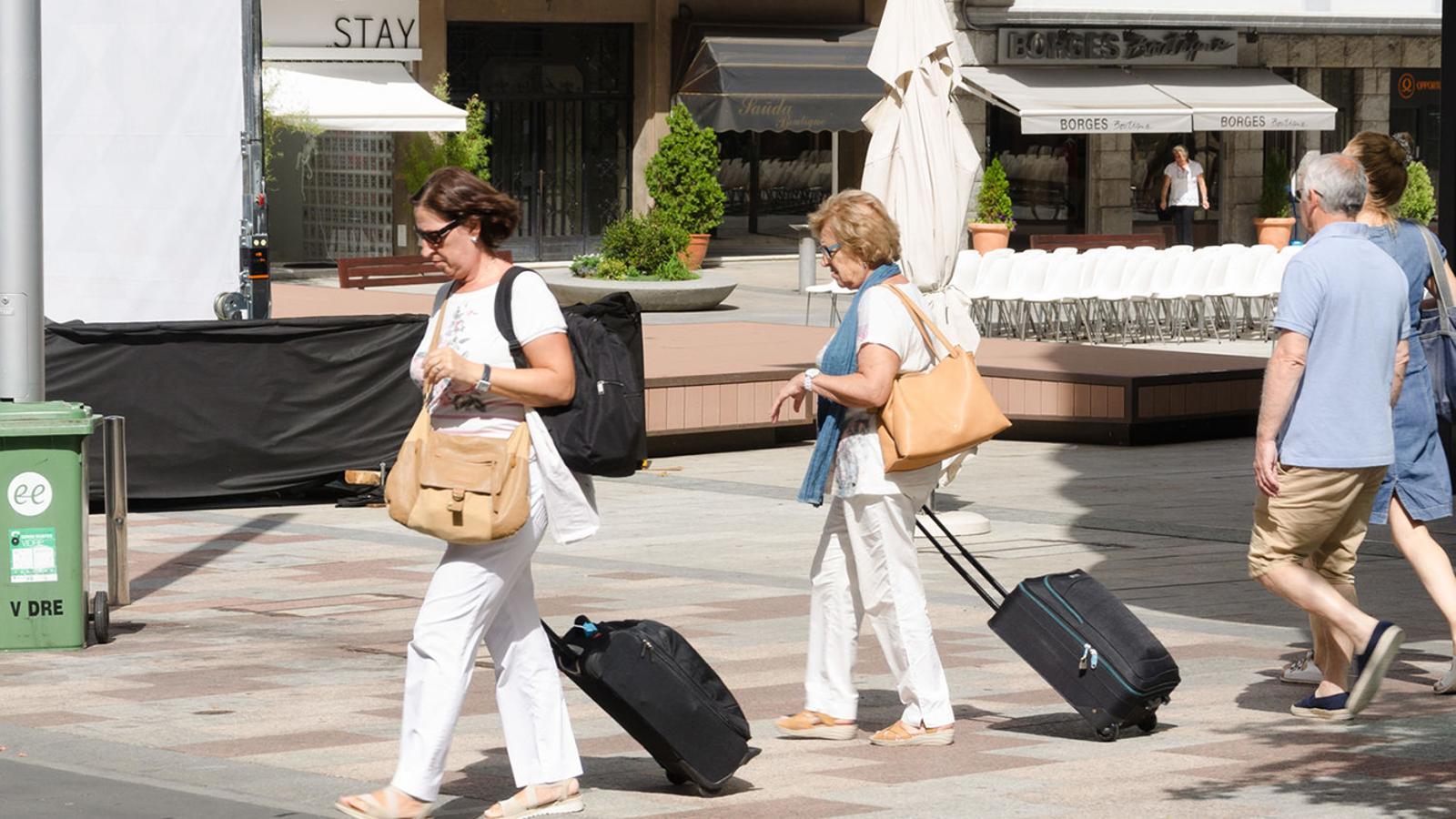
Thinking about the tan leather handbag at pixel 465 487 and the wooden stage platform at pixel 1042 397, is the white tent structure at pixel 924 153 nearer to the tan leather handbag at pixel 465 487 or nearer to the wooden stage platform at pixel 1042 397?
the wooden stage platform at pixel 1042 397

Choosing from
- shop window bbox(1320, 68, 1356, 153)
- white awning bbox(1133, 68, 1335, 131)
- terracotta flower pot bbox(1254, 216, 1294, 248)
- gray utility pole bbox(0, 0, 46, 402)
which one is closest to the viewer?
gray utility pole bbox(0, 0, 46, 402)

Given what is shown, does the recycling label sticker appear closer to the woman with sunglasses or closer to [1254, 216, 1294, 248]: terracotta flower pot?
the woman with sunglasses

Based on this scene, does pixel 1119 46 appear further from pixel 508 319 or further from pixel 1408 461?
pixel 508 319

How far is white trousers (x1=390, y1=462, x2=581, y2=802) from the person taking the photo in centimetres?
615

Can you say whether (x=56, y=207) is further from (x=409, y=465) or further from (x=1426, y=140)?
(x=1426, y=140)

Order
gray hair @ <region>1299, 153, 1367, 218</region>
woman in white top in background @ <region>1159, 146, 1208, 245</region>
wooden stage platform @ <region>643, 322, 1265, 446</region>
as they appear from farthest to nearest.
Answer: woman in white top in background @ <region>1159, 146, 1208, 245</region>
wooden stage platform @ <region>643, 322, 1265, 446</region>
gray hair @ <region>1299, 153, 1367, 218</region>

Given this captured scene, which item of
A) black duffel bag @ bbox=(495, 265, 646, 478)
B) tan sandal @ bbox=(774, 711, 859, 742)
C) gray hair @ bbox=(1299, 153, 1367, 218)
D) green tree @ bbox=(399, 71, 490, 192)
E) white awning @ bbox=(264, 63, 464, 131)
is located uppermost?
white awning @ bbox=(264, 63, 464, 131)

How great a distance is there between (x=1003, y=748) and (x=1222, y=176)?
3457 centimetres

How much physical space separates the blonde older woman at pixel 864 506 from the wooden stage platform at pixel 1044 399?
8154mm

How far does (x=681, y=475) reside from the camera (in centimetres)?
1509

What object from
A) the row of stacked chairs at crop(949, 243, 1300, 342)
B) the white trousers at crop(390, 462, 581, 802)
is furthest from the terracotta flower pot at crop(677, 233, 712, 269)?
the white trousers at crop(390, 462, 581, 802)

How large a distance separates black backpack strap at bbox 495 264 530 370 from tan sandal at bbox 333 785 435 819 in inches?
44.4

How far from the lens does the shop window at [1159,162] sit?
39.8 meters

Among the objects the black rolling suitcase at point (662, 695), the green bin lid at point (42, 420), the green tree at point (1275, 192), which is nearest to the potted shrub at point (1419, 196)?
the green tree at point (1275, 192)
